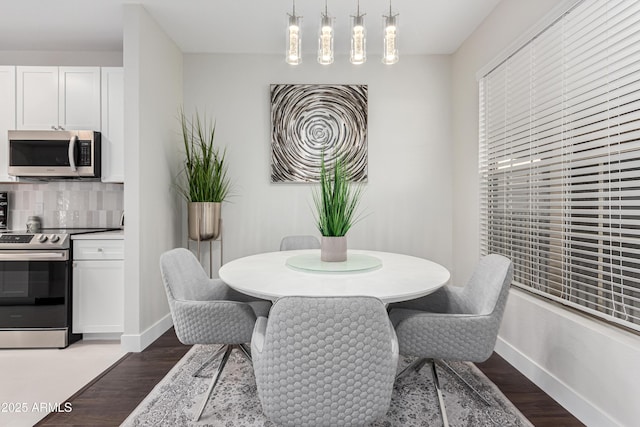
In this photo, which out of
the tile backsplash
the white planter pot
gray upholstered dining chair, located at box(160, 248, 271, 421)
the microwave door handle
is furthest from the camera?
the tile backsplash

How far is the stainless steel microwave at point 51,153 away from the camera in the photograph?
119 inches

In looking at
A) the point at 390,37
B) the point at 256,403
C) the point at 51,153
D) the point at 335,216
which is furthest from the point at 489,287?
the point at 51,153

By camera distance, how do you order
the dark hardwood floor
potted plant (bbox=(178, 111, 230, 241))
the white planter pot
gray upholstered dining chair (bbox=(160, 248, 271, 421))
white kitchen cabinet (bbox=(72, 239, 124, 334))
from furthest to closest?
1. potted plant (bbox=(178, 111, 230, 241))
2. white kitchen cabinet (bbox=(72, 239, 124, 334))
3. the white planter pot
4. the dark hardwood floor
5. gray upholstered dining chair (bbox=(160, 248, 271, 421))

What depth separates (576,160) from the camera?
6.34ft

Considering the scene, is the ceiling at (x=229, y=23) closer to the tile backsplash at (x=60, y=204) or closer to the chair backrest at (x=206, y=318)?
the tile backsplash at (x=60, y=204)

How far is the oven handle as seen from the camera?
2.76 m

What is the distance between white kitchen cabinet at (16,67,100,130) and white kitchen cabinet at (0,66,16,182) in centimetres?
5

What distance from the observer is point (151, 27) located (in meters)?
2.92

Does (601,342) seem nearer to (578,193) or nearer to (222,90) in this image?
(578,193)

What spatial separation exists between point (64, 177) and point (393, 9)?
10.5 ft

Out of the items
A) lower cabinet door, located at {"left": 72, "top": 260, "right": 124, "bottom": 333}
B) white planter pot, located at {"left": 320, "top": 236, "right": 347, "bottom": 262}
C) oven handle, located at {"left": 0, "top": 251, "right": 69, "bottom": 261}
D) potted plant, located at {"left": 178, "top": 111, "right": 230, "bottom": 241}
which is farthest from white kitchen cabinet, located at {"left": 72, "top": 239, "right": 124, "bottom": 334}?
white planter pot, located at {"left": 320, "top": 236, "right": 347, "bottom": 262}

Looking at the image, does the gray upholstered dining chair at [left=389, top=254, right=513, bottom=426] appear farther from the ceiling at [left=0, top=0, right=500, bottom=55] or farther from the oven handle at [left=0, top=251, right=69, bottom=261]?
the oven handle at [left=0, top=251, right=69, bottom=261]

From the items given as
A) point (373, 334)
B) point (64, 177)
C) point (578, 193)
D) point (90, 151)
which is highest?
point (90, 151)

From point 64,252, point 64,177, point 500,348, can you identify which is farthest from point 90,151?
point 500,348
